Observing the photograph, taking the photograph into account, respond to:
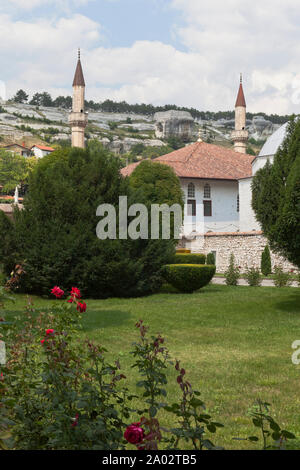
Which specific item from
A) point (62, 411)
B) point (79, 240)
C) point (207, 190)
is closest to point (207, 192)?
point (207, 190)

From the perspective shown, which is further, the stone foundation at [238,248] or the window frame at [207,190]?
the window frame at [207,190]

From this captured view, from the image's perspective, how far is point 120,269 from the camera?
52.3 feet

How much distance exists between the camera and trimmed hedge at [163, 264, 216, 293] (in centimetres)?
1706

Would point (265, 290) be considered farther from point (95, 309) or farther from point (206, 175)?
point (206, 175)

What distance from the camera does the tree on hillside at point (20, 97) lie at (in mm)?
146300

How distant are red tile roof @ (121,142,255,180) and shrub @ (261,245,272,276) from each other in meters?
15.5

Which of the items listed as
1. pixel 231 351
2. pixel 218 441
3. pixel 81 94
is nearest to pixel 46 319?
pixel 218 441

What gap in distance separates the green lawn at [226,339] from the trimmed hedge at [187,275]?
554mm

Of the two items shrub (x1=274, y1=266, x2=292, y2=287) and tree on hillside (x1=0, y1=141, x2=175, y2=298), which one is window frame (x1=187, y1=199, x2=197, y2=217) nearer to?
shrub (x1=274, y1=266, x2=292, y2=287)

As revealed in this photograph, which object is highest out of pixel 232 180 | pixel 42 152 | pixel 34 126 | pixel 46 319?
pixel 34 126

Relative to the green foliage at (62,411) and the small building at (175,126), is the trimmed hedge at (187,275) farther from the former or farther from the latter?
the small building at (175,126)

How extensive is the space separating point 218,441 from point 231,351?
4197 mm

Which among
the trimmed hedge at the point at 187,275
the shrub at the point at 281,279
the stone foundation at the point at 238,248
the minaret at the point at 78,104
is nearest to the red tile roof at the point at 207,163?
the minaret at the point at 78,104

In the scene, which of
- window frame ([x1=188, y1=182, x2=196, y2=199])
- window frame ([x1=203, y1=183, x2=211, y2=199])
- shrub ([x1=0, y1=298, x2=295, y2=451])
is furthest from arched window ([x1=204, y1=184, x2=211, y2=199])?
shrub ([x1=0, y1=298, x2=295, y2=451])
